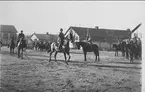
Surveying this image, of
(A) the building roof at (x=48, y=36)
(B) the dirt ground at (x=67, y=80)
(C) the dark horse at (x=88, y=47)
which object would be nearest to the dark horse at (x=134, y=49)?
(B) the dirt ground at (x=67, y=80)

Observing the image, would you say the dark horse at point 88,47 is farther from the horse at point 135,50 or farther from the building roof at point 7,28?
the building roof at point 7,28

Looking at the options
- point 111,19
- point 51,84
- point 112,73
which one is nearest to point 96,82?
point 112,73

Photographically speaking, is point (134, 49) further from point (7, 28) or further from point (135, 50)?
point (7, 28)

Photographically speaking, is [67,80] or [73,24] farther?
[73,24]

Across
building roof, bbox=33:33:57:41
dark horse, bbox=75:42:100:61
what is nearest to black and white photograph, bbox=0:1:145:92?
dark horse, bbox=75:42:100:61

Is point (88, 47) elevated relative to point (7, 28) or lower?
lower

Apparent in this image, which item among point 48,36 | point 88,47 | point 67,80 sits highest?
point 48,36

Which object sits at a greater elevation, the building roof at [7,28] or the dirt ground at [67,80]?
the building roof at [7,28]

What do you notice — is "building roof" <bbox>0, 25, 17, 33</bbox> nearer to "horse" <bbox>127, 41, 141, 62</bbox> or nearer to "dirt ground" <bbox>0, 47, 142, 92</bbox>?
"dirt ground" <bbox>0, 47, 142, 92</bbox>

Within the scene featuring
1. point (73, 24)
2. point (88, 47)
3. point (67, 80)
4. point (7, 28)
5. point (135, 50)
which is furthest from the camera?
point (88, 47)

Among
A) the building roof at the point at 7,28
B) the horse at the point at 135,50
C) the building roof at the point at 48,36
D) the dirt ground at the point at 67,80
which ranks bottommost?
the dirt ground at the point at 67,80

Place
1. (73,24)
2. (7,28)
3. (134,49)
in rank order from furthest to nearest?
(134,49) → (7,28) → (73,24)

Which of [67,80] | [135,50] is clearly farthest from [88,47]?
[67,80]

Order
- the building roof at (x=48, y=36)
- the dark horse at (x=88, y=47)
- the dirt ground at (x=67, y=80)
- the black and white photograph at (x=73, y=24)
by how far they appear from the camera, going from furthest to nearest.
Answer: the building roof at (x=48, y=36), the dark horse at (x=88, y=47), the black and white photograph at (x=73, y=24), the dirt ground at (x=67, y=80)
